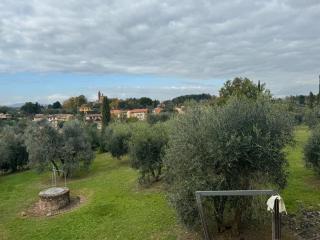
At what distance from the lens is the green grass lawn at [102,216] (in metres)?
17.8

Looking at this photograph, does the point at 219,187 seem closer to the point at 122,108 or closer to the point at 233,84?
the point at 233,84

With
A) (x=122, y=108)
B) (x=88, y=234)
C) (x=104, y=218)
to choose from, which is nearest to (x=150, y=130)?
(x=104, y=218)

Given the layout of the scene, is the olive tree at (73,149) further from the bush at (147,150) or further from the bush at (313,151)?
the bush at (313,151)

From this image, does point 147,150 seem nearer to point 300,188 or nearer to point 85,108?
point 300,188

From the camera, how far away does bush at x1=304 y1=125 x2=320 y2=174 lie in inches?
915

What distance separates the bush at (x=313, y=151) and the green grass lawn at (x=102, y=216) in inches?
416

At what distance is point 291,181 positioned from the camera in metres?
23.9

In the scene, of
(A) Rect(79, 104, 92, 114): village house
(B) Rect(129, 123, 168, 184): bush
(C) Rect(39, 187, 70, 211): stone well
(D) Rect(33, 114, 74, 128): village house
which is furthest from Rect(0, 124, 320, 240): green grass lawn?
(A) Rect(79, 104, 92, 114): village house

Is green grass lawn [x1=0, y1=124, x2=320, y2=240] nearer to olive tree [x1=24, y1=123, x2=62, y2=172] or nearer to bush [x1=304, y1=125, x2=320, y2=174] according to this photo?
bush [x1=304, y1=125, x2=320, y2=174]

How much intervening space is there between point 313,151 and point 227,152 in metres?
12.9

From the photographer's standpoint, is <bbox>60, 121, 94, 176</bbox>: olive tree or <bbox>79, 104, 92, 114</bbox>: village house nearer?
<bbox>60, 121, 94, 176</bbox>: olive tree

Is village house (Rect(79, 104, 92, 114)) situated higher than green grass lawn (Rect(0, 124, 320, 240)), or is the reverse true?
village house (Rect(79, 104, 92, 114))

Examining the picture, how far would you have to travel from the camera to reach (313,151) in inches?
923

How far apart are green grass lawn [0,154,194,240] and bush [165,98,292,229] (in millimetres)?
3222
